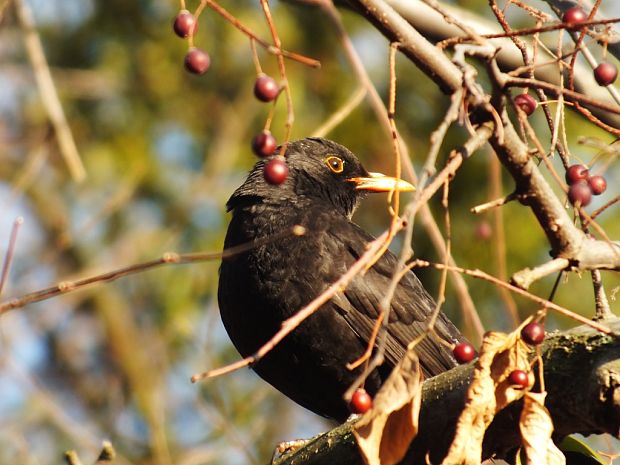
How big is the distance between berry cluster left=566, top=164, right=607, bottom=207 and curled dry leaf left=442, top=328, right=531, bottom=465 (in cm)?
39

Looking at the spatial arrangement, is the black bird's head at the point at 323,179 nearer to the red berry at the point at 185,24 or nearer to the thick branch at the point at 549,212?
the red berry at the point at 185,24

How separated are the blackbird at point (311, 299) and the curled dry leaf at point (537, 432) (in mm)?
1874

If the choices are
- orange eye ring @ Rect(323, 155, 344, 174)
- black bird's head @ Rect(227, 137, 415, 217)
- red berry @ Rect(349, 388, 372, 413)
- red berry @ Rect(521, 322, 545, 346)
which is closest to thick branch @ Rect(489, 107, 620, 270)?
red berry @ Rect(521, 322, 545, 346)

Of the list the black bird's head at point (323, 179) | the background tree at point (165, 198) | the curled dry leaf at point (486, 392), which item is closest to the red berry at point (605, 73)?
the curled dry leaf at point (486, 392)

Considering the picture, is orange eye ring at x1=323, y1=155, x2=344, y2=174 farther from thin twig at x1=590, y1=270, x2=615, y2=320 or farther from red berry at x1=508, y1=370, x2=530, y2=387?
red berry at x1=508, y1=370, x2=530, y2=387

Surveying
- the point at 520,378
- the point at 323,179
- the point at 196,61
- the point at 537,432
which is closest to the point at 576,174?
the point at 520,378

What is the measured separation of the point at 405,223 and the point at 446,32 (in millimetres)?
2400

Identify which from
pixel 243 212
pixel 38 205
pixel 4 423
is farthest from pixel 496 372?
pixel 38 205

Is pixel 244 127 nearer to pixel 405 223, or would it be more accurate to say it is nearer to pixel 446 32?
pixel 446 32

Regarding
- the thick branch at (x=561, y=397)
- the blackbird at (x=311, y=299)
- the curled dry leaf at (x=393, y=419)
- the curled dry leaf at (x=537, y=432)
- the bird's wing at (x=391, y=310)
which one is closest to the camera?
the curled dry leaf at (x=393, y=419)

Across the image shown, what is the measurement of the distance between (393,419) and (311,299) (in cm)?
185

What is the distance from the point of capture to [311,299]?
4586 millimetres

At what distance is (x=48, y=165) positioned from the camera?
979cm

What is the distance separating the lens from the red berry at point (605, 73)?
9.76 ft
